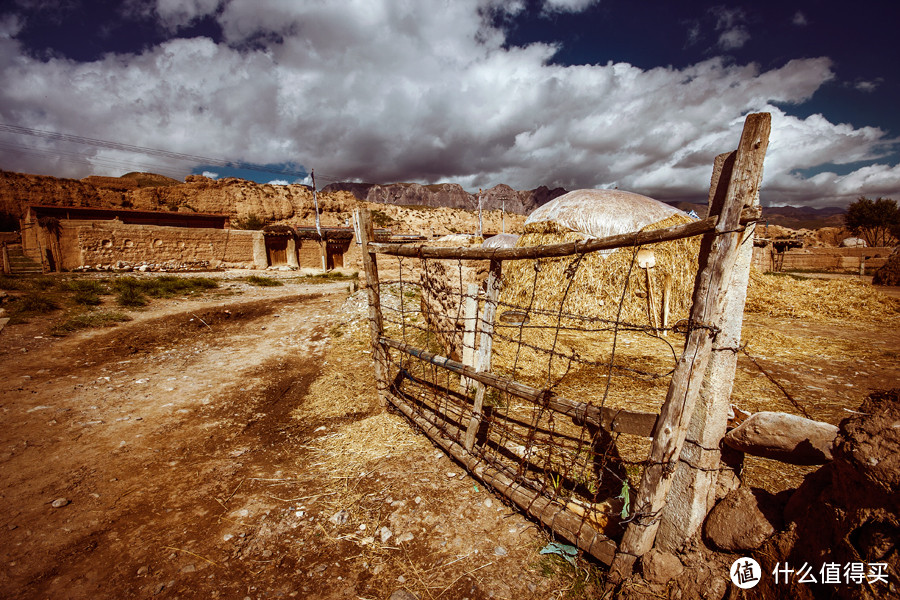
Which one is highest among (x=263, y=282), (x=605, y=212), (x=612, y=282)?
(x=605, y=212)

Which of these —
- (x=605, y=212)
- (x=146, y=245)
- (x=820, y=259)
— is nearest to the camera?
(x=605, y=212)

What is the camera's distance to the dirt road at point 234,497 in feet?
7.30

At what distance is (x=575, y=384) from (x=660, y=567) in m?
2.98

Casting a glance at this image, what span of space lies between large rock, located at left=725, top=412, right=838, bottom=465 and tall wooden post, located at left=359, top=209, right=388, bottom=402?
3.32 metres

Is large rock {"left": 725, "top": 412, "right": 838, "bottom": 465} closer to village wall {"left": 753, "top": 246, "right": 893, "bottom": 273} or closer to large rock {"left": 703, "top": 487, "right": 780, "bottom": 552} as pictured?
large rock {"left": 703, "top": 487, "right": 780, "bottom": 552}

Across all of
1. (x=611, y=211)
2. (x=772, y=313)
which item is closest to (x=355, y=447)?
(x=611, y=211)

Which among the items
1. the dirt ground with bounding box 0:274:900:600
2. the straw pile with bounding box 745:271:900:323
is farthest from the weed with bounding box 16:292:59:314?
the straw pile with bounding box 745:271:900:323

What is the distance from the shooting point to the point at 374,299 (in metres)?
4.19

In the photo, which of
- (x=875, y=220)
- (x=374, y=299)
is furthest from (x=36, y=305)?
(x=875, y=220)

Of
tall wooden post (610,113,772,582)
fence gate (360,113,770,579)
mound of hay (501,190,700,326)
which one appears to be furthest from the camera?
mound of hay (501,190,700,326)

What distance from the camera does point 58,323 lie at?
7.77m

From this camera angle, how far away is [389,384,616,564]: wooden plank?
2199 millimetres

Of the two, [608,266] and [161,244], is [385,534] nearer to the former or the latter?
[608,266]

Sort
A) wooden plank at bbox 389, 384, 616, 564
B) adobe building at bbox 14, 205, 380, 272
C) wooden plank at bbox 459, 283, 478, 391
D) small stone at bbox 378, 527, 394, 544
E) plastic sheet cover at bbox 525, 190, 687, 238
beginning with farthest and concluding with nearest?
adobe building at bbox 14, 205, 380, 272, plastic sheet cover at bbox 525, 190, 687, 238, wooden plank at bbox 459, 283, 478, 391, small stone at bbox 378, 527, 394, 544, wooden plank at bbox 389, 384, 616, 564
